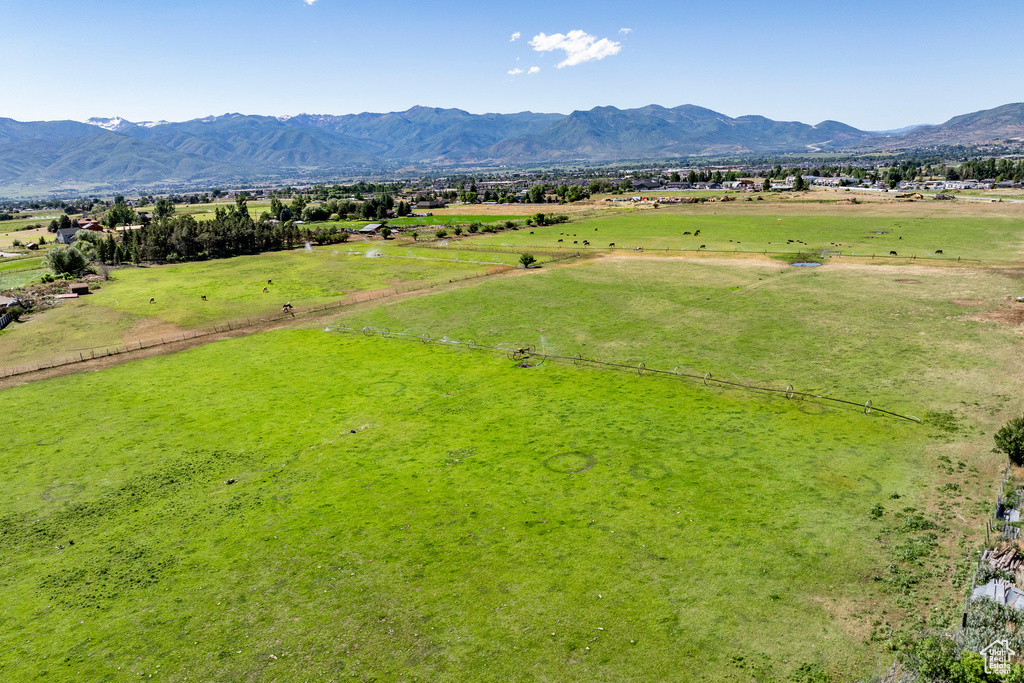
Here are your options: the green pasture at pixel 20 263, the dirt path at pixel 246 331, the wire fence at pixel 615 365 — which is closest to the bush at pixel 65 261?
the green pasture at pixel 20 263

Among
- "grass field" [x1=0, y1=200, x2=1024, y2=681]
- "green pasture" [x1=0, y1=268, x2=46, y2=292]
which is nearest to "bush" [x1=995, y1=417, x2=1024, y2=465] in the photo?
"grass field" [x1=0, y1=200, x2=1024, y2=681]

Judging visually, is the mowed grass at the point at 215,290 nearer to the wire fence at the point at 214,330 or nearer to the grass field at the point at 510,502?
the wire fence at the point at 214,330

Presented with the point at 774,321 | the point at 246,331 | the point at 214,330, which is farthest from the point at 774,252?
the point at 214,330

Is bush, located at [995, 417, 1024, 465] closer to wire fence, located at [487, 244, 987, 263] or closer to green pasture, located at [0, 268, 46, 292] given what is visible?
wire fence, located at [487, 244, 987, 263]

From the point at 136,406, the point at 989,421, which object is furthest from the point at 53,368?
the point at 989,421

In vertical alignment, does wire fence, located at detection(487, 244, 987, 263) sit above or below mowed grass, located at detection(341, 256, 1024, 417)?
above
